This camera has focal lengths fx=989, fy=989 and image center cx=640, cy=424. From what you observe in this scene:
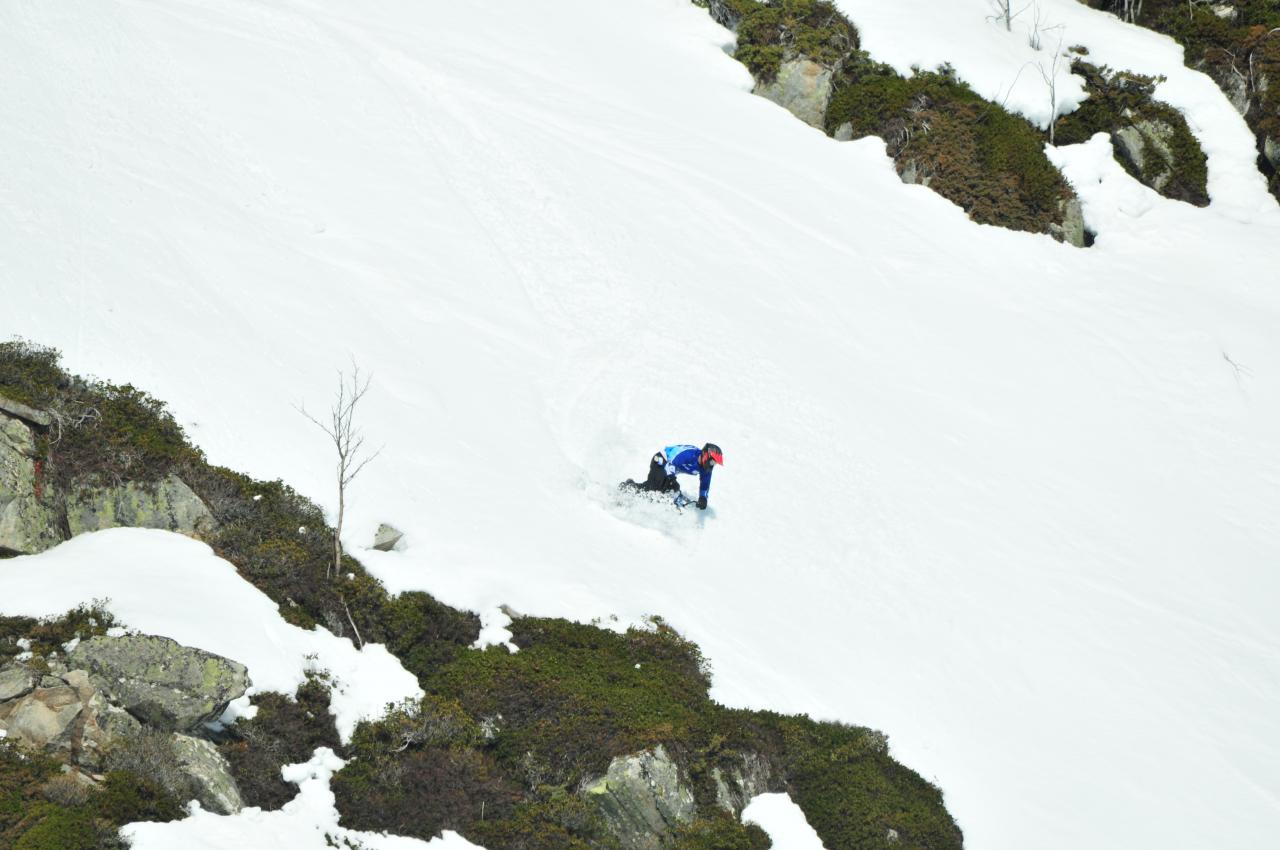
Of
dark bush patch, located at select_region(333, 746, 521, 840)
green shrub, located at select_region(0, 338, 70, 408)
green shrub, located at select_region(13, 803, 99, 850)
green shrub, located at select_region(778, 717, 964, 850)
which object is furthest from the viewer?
green shrub, located at select_region(0, 338, 70, 408)

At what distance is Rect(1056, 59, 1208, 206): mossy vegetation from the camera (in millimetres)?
32125

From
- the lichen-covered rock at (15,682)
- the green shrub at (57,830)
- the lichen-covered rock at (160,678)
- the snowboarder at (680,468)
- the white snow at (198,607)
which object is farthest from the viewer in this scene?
the snowboarder at (680,468)

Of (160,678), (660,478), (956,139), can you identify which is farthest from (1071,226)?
(160,678)

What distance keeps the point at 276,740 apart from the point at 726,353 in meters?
15.2

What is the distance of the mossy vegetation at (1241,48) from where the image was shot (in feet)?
109

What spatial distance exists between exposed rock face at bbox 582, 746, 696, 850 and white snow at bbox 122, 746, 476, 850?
178 cm

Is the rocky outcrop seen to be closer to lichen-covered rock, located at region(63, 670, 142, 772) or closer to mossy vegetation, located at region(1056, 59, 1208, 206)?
lichen-covered rock, located at region(63, 670, 142, 772)

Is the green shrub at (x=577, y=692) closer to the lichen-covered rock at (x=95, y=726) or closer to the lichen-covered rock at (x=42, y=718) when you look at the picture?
the lichen-covered rock at (x=95, y=726)

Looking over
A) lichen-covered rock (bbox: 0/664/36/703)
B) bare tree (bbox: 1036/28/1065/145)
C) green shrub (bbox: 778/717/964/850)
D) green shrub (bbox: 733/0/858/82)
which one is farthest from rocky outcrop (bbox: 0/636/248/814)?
bare tree (bbox: 1036/28/1065/145)

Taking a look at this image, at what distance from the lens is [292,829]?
408 inches

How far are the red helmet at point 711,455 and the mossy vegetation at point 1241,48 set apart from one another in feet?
79.7

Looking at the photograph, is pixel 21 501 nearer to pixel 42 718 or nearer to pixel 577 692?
pixel 42 718

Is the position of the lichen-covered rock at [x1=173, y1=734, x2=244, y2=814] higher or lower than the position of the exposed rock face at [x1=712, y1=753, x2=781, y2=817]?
lower

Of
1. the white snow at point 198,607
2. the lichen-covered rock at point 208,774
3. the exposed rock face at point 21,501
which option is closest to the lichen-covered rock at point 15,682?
the white snow at point 198,607
